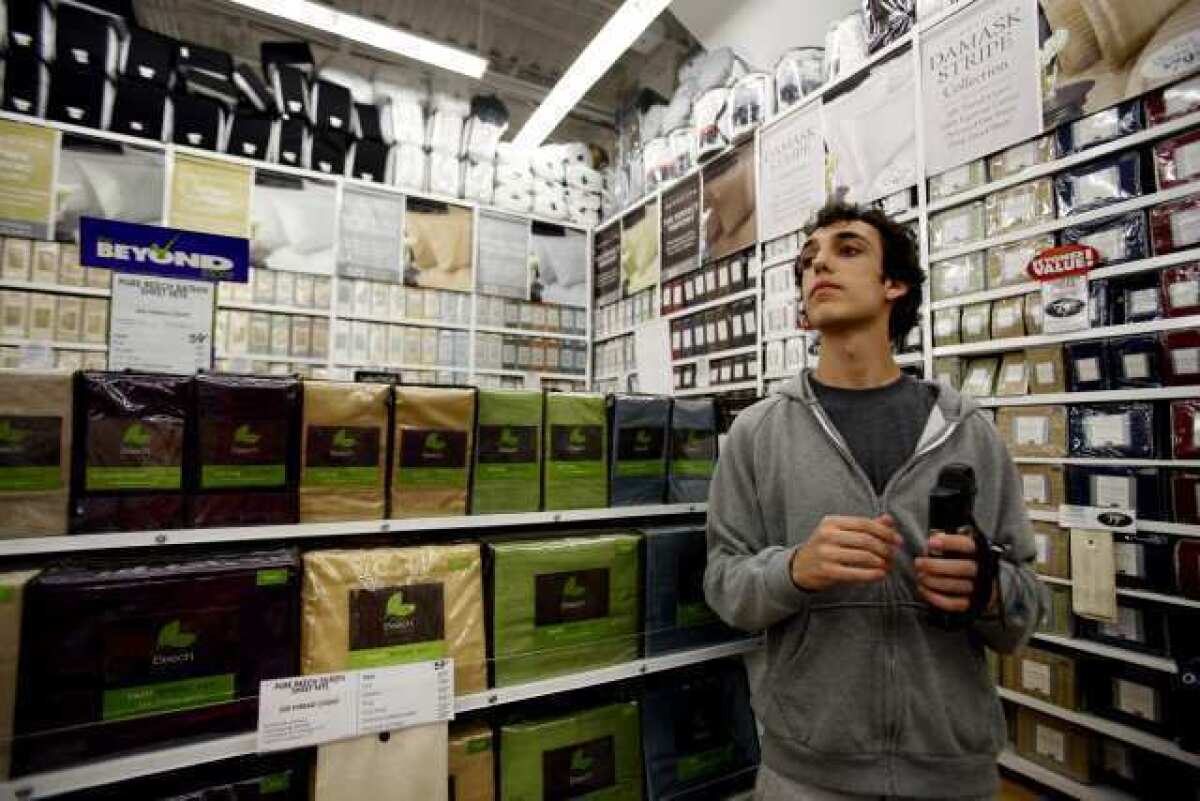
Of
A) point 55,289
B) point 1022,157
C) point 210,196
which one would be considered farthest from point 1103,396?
point 55,289

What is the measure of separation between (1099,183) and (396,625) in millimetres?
2731

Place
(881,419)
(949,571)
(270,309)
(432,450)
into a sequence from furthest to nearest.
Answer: (270,309) < (432,450) < (881,419) < (949,571)

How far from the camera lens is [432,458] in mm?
1620

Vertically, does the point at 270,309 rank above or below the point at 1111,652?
above

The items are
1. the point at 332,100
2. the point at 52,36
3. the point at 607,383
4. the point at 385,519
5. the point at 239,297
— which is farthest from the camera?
the point at 607,383

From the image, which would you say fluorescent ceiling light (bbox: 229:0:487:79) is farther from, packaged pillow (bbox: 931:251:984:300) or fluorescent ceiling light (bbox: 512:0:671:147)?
packaged pillow (bbox: 931:251:984:300)

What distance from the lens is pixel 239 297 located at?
13.4ft

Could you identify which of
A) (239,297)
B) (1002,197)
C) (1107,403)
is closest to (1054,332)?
(1107,403)

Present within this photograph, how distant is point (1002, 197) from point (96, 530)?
10.4ft

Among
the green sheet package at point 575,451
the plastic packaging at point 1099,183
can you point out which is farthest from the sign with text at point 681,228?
the green sheet package at point 575,451

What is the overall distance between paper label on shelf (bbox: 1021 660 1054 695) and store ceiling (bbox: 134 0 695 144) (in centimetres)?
561

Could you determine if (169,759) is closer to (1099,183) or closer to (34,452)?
(34,452)

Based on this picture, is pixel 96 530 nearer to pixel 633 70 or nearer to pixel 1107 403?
pixel 1107 403

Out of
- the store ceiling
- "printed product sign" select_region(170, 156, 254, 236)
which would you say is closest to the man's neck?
"printed product sign" select_region(170, 156, 254, 236)
